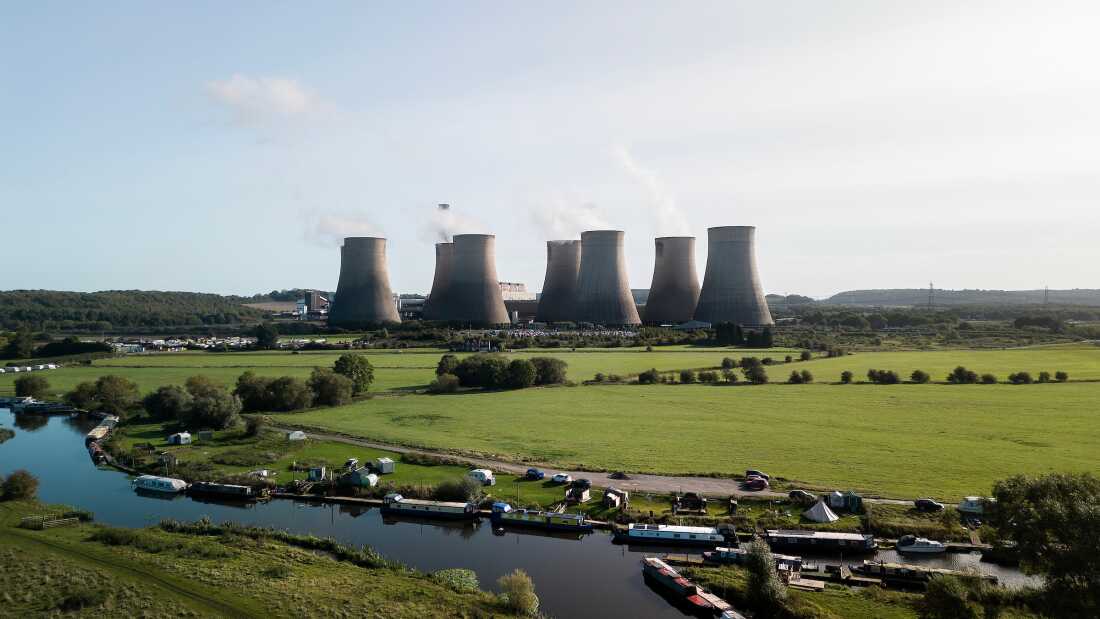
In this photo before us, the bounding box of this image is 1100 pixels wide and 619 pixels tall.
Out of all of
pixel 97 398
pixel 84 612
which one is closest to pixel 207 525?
pixel 84 612

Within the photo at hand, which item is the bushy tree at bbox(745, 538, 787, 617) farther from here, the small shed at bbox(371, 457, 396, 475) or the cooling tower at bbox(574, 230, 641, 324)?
the cooling tower at bbox(574, 230, 641, 324)

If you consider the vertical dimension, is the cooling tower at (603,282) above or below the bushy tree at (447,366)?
above

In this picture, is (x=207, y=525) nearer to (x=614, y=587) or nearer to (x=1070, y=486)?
(x=614, y=587)

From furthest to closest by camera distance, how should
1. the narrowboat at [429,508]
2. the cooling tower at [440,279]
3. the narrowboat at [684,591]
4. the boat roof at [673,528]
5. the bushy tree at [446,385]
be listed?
the cooling tower at [440,279] → the bushy tree at [446,385] → the narrowboat at [429,508] → the boat roof at [673,528] → the narrowboat at [684,591]

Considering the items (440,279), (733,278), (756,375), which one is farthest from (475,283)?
(756,375)

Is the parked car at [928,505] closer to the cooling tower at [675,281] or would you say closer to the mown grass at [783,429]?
the mown grass at [783,429]

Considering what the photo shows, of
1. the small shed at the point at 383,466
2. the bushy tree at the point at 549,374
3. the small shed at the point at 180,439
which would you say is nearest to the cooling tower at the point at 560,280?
the bushy tree at the point at 549,374
